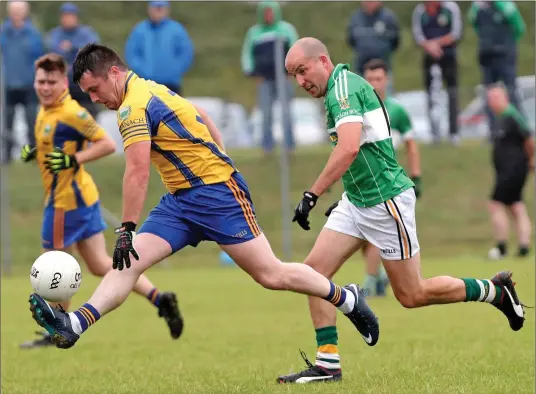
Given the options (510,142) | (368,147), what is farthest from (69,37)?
(368,147)

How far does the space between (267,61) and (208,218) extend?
36.7 feet

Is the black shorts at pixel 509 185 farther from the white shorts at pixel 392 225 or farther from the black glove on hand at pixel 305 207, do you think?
the black glove on hand at pixel 305 207

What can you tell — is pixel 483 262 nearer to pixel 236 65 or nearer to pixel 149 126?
pixel 236 65

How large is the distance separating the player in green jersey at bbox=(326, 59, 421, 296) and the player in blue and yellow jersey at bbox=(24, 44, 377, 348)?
13.1 ft

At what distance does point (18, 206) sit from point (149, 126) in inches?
490

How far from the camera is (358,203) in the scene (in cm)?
779

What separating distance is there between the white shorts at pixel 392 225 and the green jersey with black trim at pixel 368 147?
0.06 m

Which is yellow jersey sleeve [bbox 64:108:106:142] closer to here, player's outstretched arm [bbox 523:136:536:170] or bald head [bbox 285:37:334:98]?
bald head [bbox 285:37:334:98]

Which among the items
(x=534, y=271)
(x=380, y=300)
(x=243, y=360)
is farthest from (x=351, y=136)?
(x=534, y=271)

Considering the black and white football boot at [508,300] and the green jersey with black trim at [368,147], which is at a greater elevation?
the green jersey with black trim at [368,147]

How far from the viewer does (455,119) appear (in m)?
19.4

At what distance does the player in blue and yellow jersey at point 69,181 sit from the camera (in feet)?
32.8

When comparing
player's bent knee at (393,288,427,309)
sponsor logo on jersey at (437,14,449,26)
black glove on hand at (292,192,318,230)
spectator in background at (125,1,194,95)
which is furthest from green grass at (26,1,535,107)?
black glove on hand at (292,192,318,230)

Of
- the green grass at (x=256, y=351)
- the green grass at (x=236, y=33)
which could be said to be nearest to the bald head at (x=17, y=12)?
the green grass at (x=236, y=33)
